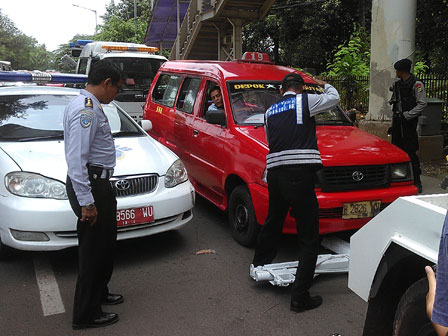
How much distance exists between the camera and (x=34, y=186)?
3873 mm

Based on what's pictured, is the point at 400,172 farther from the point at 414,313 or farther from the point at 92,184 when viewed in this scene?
the point at 92,184

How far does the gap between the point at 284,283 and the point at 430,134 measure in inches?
225

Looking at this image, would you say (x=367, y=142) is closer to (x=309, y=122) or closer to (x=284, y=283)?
(x=309, y=122)

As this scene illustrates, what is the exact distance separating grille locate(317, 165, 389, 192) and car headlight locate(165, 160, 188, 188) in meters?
1.38

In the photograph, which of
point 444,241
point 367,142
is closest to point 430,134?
point 367,142

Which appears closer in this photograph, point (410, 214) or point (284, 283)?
point (410, 214)

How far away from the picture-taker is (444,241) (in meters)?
1.35

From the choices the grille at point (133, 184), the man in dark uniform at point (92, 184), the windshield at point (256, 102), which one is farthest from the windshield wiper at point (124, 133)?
the man in dark uniform at point (92, 184)

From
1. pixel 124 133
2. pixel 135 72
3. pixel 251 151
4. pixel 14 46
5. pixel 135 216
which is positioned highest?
pixel 14 46

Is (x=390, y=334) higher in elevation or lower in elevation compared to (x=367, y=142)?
lower

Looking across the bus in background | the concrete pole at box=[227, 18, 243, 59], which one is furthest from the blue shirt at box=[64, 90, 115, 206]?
the concrete pole at box=[227, 18, 243, 59]

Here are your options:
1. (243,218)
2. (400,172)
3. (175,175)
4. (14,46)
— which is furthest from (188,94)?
(14,46)

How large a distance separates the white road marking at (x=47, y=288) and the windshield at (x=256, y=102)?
239cm

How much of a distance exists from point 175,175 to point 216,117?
83 cm
